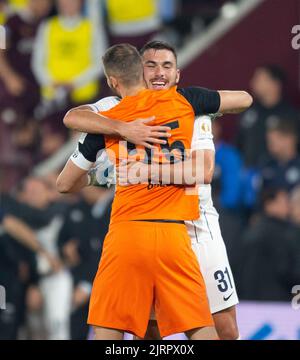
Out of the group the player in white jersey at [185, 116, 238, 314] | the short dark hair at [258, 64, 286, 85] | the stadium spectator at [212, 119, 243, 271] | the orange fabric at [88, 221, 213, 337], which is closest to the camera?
the orange fabric at [88, 221, 213, 337]

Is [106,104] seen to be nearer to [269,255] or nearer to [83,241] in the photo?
[269,255]

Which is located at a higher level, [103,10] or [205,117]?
[103,10]

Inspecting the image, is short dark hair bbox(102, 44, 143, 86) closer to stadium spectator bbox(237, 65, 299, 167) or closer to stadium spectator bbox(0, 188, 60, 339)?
stadium spectator bbox(237, 65, 299, 167)

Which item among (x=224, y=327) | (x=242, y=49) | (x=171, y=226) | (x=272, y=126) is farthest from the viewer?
(x=242, y=49)

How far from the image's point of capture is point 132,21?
12.8 meters

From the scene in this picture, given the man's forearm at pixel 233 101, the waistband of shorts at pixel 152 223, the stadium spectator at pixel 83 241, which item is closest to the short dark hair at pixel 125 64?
the man's forearm at pixel 233 101

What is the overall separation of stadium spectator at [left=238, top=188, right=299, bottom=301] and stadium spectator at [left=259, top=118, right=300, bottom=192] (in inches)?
5.3

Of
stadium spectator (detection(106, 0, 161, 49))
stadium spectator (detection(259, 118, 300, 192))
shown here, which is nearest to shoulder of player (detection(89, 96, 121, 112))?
stadium spectator (detection(259, 118, 300, 192))

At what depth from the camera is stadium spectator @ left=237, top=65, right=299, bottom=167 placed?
38.4 feet

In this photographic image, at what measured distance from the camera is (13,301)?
12039 millimetres

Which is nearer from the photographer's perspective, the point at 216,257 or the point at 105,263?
the point at 105,263
